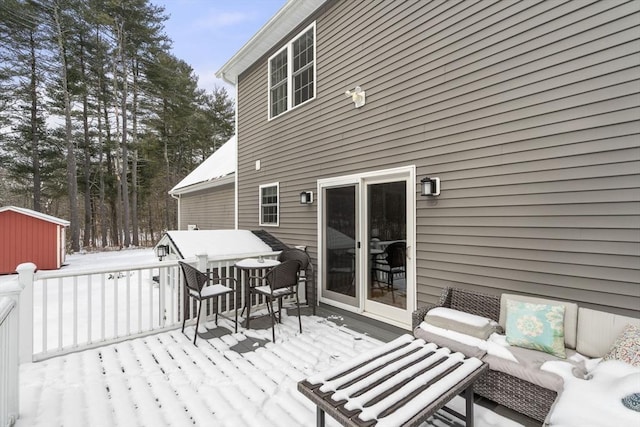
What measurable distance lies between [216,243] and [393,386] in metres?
4.36

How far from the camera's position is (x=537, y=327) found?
236cm

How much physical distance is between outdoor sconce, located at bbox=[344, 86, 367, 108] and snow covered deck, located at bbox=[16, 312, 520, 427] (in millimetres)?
3227

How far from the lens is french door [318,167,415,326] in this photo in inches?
152

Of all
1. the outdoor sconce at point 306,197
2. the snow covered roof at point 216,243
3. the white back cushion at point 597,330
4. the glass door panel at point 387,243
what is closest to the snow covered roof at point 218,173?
the snow covered roof at point 216,243

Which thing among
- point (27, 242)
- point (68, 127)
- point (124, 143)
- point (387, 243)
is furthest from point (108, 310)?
point (124, 143)

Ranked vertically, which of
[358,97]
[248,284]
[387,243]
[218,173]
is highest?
[358,97]

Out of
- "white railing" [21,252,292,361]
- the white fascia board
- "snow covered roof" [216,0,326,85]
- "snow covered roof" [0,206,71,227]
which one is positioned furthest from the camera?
"snow covered roof" [0,206,71,227]

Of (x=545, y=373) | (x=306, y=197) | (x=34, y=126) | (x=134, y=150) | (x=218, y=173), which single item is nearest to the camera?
(x=545, y=373)

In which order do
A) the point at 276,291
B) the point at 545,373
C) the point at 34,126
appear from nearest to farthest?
the point at 545,373 → the point at 276,291 → the point at 34,126

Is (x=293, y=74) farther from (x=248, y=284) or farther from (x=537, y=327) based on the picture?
(x=537, y=327)

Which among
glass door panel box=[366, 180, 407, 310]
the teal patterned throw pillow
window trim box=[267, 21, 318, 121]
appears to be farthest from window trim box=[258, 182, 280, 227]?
the teal patterned throw pillow

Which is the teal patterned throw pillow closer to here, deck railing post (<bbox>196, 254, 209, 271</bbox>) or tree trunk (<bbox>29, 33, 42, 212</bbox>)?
deck railing post (<bbox>196, 254, 209, 271</bbox>)

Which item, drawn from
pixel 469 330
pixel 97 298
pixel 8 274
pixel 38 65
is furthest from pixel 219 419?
pixel 38 65

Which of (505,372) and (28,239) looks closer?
(505,372)
